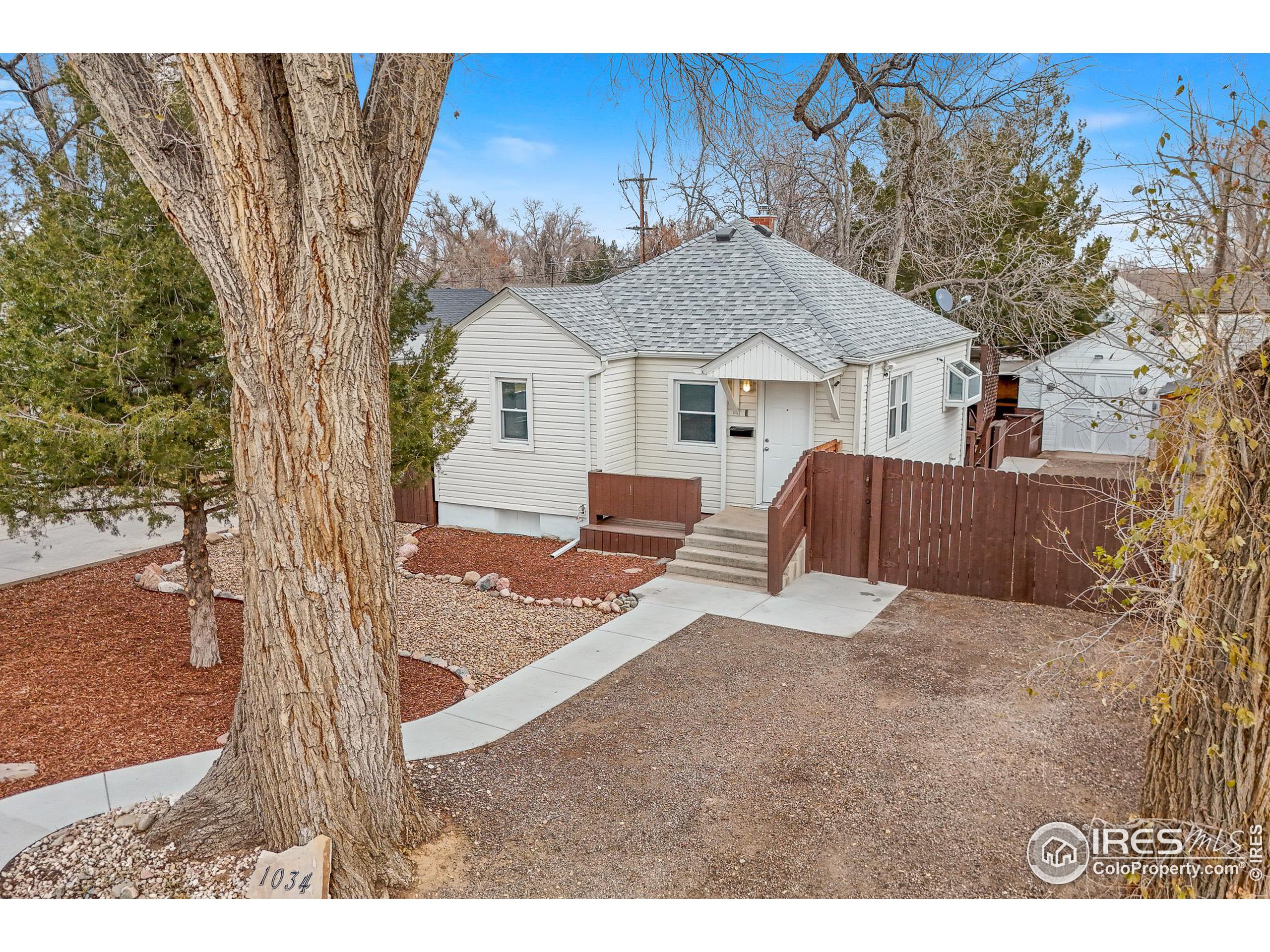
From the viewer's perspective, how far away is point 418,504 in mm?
15930

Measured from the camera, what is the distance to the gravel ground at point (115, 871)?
507cm

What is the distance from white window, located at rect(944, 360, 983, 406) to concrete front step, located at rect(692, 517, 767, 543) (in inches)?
276

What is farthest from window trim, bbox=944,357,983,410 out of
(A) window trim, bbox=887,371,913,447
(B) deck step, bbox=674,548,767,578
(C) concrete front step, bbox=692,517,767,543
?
(B) deck step, bbox=674,548,767,578

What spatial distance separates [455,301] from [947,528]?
14.0m

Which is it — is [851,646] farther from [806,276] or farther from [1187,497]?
[806,276]

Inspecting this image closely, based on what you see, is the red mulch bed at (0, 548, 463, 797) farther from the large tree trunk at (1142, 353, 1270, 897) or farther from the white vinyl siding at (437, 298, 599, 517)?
the large tree trunk at (1142, 353, 1270, 897)

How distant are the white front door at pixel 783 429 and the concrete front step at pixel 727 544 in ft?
5.01

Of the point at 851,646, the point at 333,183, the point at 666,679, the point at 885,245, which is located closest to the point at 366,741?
the point at 333,183

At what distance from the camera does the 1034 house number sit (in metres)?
4.95

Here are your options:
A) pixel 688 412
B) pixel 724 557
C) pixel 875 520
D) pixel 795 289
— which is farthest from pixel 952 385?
pixel 724 557

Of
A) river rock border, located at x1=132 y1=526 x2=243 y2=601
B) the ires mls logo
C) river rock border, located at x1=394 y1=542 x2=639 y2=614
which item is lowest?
the ires mls logo

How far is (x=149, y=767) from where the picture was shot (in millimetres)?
6707

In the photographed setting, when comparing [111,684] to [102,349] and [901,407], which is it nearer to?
[102,349]

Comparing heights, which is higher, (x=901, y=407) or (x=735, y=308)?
(x=735, y=308)
